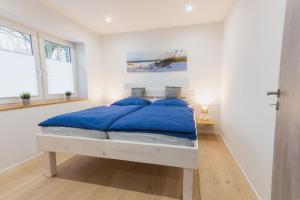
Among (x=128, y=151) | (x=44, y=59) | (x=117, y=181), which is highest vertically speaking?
(x=44, y=59)

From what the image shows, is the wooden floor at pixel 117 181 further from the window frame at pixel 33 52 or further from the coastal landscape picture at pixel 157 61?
the coastal landscape picture at pixel 157 61

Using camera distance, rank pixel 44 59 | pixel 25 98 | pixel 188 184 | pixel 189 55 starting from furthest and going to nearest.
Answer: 1. pixel 189 55
2. pixel 44 59
3. pixel 25 98
4. pixel 188 184

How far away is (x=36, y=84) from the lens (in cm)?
259

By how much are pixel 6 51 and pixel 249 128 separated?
3.26 meters

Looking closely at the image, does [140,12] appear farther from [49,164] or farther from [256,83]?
[49,164]

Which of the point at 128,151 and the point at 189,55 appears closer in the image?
the point at 128,151

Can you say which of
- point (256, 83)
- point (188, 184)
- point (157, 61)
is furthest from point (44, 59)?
point (256, 83)

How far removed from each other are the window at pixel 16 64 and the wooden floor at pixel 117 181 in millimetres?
1092

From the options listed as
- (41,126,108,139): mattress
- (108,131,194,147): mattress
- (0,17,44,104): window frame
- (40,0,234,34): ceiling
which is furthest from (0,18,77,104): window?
(108,131,194,147): mattress

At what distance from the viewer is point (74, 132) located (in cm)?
168

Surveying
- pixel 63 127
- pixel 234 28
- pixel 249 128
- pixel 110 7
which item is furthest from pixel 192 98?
pixel 63 127

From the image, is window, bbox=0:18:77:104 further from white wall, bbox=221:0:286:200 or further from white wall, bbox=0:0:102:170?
white wall, bbox=221:0:286:200

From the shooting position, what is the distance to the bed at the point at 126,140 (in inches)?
53.2

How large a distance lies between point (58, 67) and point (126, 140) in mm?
2449
